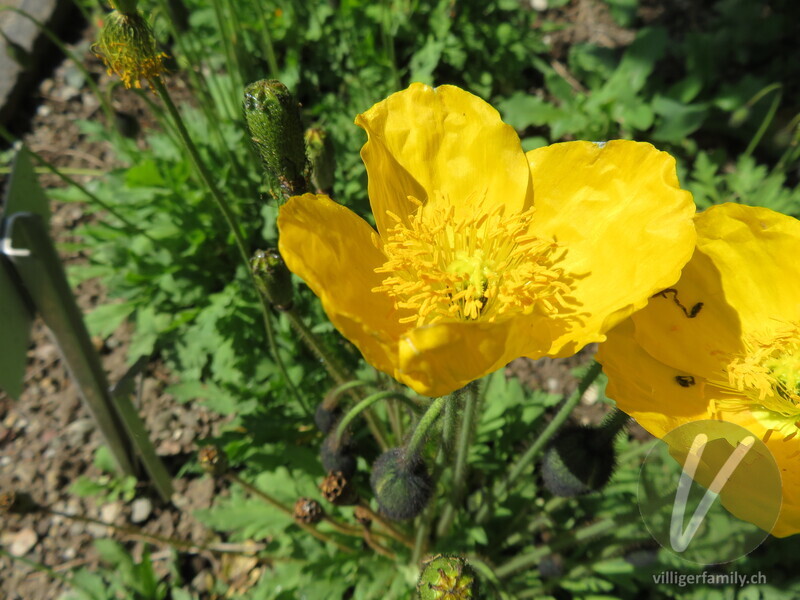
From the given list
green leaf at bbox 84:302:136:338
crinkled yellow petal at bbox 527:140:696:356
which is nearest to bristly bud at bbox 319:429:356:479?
crinkled yellow petal at bbox 527:140:696:356

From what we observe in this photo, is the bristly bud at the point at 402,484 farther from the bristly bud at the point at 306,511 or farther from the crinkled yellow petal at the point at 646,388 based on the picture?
the crinkled yellow petal at the point at 646,388

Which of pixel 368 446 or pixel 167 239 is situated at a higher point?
pixel 167 239

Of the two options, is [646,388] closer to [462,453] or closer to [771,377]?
[771,377]

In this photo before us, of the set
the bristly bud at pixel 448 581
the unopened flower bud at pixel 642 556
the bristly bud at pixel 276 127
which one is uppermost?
the bristly bud at pixel 276 127

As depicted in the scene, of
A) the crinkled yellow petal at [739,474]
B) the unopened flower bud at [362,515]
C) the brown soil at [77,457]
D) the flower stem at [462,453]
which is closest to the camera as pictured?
the crinkled yellow petal at [739,474]

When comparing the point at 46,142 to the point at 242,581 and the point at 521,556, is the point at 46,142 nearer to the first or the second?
the point at 242,581

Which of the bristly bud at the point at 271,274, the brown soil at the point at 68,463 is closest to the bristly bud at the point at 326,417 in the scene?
the bristly bud at the point at 271,274

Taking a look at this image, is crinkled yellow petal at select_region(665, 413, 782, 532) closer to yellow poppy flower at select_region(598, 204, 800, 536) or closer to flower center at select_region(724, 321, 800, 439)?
yellow poppy flower at select_region(598, 204, 800, 536)

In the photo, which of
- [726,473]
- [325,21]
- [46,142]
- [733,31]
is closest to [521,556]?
[726,473]
